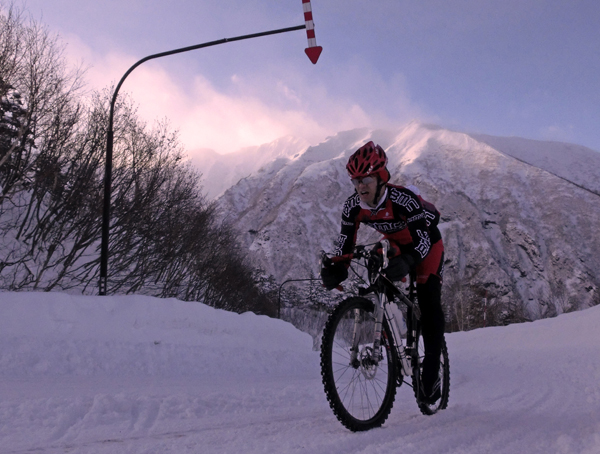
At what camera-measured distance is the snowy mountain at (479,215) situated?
11975 cm

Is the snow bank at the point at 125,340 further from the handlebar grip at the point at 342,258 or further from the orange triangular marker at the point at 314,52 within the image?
the orange triangular marker at the point at 314,52

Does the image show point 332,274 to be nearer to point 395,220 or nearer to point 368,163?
point 395,220

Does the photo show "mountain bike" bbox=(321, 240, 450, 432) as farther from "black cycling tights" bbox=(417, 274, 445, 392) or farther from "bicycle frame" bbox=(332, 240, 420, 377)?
"black cycling tights" bbox=(417, 274, 445, 392)

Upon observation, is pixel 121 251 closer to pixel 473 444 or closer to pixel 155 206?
pixel 155 206

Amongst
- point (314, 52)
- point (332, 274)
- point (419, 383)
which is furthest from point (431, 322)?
point (314, 52)

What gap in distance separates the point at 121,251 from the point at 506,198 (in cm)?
14310

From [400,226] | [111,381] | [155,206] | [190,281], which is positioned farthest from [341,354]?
[190,281]

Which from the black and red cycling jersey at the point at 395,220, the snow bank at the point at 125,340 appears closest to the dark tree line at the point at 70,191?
the snow bank at the point at 125,340

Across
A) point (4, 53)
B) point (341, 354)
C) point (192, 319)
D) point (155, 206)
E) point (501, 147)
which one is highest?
point (501, 147)

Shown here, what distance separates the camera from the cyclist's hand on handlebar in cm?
344

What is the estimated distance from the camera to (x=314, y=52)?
8180mm

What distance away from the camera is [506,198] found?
5630 inches

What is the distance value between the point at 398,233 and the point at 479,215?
145m

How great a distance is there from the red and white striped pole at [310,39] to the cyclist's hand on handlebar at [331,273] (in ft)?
18.5
